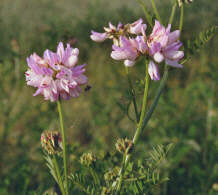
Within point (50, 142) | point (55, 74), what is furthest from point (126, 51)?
point (50, 142)

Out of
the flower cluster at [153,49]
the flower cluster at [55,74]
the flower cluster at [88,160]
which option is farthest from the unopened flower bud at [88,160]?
the flower cluster at [153,49]

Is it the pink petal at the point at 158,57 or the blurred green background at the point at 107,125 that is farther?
the blurred green background at the point at 107,125

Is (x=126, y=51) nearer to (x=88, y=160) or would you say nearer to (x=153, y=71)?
(x=153, y=71)

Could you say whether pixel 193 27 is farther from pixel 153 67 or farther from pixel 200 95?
pixel 153 67

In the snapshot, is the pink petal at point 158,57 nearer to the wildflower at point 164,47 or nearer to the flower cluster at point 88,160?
the wildflower at point 164,47

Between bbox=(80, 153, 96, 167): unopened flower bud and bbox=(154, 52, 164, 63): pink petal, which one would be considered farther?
bbox=(80, 153, 96, 167): unopened flower bud

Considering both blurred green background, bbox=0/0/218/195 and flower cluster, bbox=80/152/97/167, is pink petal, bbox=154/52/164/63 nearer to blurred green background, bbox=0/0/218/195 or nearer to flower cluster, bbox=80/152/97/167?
blurred green background, bbox=0/0/218/195

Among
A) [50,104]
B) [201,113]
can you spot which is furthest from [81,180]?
Result: [201,113]

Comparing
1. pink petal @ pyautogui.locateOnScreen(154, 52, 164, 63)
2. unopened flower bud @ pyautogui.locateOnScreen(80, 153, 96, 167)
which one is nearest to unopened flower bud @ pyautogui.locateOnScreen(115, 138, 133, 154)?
unopened flower bud @ pyautogui.locateOnScreen(80, 153, 96, 167)
